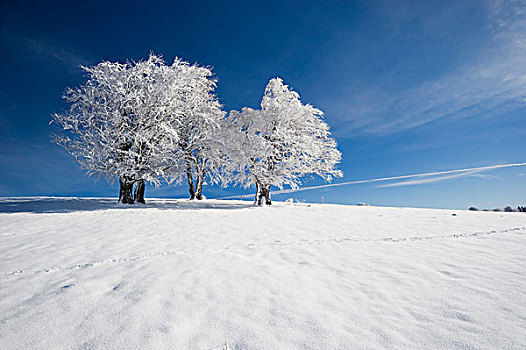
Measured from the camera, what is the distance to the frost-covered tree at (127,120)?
19031 millimetres

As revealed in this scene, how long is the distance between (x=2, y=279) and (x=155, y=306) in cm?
381

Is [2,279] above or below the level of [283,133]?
below

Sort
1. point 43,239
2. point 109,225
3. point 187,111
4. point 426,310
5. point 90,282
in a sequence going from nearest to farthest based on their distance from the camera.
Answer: point 426,310, point 90,282, point 43,239, point 109,225, point 187,111

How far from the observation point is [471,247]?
269 inches

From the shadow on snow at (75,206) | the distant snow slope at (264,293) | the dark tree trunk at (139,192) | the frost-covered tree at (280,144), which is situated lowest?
the distant snow slope at (264,293)

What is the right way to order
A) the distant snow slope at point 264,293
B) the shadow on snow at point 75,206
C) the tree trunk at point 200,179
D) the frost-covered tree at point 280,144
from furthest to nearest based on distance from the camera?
the tree trunk at point 200,179, the frost-covered tree at point 280,144, the shadow on snow at point 75,206, the distant snow slope at point 264,293

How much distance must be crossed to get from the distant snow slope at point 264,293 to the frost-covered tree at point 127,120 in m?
12.2

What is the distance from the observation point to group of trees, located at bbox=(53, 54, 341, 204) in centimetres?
1927

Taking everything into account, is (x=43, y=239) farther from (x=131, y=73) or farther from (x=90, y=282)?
(x=131, y=73)

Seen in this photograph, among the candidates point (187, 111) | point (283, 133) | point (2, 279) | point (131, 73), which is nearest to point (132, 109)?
point (131, 73)

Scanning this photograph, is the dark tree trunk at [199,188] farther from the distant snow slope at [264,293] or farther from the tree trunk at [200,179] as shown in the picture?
the distant snow slope at [264,293]

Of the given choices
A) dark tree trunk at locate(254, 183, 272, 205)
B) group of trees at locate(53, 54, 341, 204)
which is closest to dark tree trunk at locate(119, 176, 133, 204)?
group of trees at locate(53, 54, 341, 204)

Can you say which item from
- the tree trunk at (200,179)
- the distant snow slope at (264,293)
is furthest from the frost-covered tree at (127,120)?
the distant snow slope at (264,293)

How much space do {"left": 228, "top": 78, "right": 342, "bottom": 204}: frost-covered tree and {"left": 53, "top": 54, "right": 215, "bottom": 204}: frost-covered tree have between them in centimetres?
618
